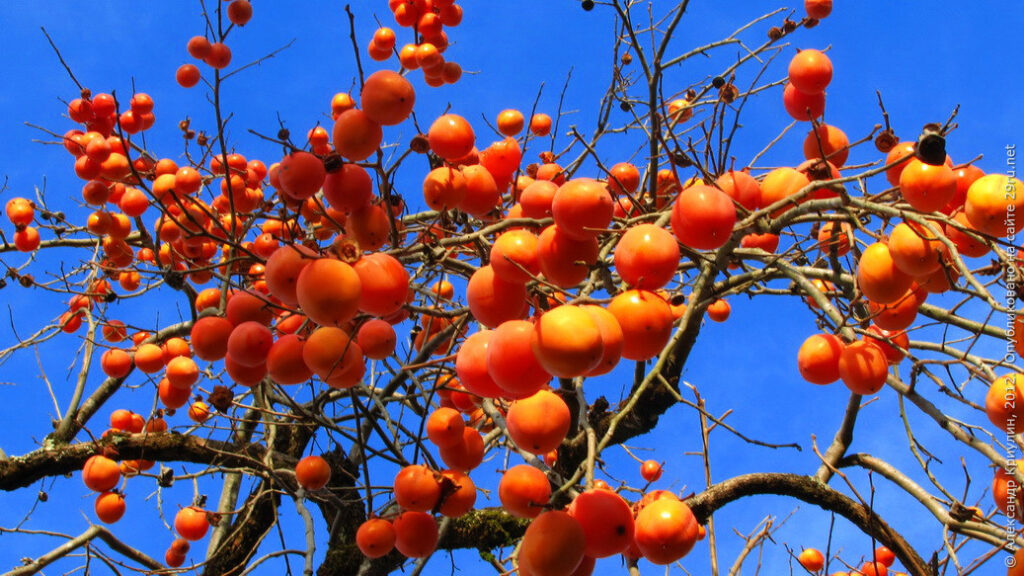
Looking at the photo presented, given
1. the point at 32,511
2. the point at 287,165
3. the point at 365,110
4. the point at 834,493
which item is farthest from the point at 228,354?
the point at 32,511

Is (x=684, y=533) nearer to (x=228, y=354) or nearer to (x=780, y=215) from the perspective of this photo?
(x=780, y=215)

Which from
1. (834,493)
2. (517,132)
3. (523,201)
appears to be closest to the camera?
(523,201)

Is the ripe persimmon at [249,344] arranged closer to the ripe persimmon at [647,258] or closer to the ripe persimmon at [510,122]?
the ripe persimmon at [647,258]

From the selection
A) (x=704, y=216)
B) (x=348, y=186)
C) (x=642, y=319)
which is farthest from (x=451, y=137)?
(x=642, y=319)

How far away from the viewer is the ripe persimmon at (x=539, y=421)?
1.97m

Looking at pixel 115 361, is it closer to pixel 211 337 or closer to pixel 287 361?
pixel 211 337

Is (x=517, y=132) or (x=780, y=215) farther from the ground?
(x=517, y=132)

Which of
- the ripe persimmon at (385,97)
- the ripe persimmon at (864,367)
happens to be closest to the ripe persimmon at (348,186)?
the ripe persimmon at (385,97)

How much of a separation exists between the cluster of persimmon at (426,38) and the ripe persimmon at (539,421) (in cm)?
287

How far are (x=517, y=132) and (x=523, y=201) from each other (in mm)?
1906

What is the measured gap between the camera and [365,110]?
246 cm

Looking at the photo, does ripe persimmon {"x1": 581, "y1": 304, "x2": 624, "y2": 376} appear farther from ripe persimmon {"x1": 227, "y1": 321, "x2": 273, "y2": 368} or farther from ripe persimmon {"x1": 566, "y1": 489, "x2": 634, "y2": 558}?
ripe persimmon {"x1": 227, "y1": 321, "x2": 273, "y2": 368}

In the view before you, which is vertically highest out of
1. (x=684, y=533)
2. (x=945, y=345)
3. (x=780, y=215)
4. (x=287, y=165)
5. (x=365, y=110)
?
(x=365, y=110)

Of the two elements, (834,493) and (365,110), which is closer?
(365,110)
